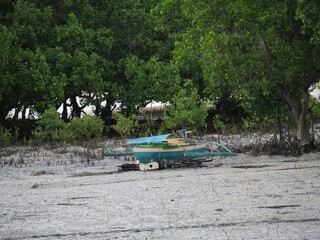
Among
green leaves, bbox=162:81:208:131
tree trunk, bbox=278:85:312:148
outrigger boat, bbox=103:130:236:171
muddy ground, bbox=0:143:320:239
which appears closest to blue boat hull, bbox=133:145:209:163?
outrigger boat, bbox=103:130:236:171

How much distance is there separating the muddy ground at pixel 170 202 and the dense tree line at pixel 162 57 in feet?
6.99

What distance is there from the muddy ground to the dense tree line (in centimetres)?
213

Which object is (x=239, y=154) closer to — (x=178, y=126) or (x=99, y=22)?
(x=178, y=126)

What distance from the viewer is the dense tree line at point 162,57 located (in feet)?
51.5

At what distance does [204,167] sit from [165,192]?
455 centimetres

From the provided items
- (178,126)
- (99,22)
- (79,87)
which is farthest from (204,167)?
(99,22)

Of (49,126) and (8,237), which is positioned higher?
(49,126)

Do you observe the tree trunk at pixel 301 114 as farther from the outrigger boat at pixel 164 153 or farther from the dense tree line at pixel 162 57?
the outrigger boat at pixel 164 153

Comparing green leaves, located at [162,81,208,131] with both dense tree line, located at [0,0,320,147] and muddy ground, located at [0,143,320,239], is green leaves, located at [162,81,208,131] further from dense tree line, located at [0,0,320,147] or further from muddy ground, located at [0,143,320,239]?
muddy ground, located at [0,143,320,239]

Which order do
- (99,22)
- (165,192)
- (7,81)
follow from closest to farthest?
(165,192), (7,81), (99,22)

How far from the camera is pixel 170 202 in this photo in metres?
9.90

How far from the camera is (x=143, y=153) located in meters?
15.6

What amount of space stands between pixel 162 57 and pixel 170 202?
18.8 m

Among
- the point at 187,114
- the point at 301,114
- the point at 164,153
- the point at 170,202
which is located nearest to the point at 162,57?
the point at 187,114
